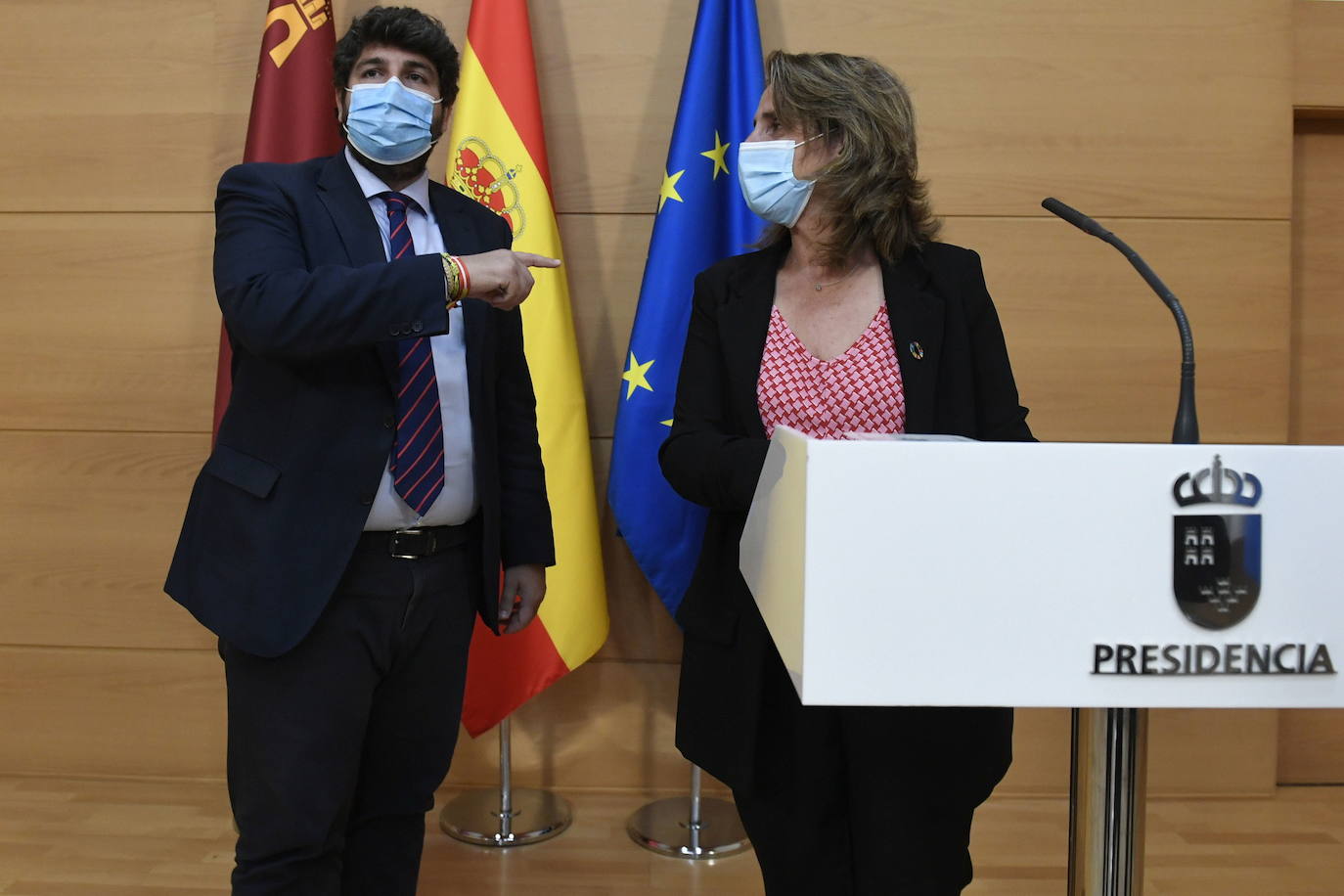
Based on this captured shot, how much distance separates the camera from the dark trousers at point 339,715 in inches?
59.9

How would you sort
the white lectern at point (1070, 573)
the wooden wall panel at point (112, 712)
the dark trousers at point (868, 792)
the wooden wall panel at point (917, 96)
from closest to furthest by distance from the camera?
the white lectern at point (1070, 573) < the dark trousers at point (868, 792) < the wooden wall panel at point (917, 96) < the wooden wall panel at point (112, 712)

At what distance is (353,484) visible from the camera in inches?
59.6

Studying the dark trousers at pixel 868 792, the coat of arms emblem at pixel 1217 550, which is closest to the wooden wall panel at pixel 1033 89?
the dark trousers at pixel 868 792

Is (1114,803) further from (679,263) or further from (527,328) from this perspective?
(527,328)

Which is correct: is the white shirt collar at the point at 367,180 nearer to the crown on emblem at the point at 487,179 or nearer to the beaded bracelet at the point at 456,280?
the beaded bracelet at the point at 456,280

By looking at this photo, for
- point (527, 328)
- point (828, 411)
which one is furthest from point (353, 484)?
point (527, 328)

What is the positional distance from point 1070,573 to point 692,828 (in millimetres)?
1963

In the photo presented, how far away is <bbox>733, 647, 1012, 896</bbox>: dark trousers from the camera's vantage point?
1.42m

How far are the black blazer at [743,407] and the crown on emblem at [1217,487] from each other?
602mm

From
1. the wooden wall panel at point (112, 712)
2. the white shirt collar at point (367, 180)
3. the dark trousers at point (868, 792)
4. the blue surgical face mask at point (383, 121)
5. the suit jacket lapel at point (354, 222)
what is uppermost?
the blue surgical face mask at point (383, 121)

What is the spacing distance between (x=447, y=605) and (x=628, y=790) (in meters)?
1.43

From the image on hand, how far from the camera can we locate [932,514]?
86 cm

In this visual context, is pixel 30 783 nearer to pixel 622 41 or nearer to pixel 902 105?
pixel 622 41

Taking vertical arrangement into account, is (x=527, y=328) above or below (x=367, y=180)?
below
